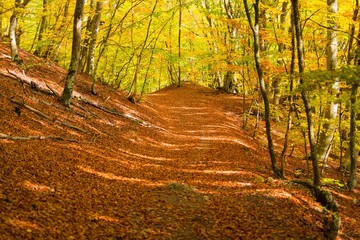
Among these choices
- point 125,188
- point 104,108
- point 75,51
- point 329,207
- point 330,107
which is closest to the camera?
point 125,188

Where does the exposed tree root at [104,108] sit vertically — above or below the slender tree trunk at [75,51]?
below

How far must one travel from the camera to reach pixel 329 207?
22.9 ft

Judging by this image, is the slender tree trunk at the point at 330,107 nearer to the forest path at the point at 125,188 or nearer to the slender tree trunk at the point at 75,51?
the forest path at the point at 125,188

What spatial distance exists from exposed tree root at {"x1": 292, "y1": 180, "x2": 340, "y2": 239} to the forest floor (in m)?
0.16

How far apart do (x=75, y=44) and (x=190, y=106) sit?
13324 millimetres

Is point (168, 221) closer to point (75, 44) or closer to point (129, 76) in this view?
point (75, 44)

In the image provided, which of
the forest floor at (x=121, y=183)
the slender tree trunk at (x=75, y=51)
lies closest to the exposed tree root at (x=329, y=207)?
the forest floor at (x=121, y=183)

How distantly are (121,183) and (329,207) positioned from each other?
4423 millimetres

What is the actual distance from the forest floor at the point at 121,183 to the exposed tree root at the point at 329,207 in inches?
6.5

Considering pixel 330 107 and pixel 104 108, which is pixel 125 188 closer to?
pixel 104 108

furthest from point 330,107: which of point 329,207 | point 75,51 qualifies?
point 75,51

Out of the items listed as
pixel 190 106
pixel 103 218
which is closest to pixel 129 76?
pixel 190 106

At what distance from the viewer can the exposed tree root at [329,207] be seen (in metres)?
6.07

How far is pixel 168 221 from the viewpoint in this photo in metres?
5.64
